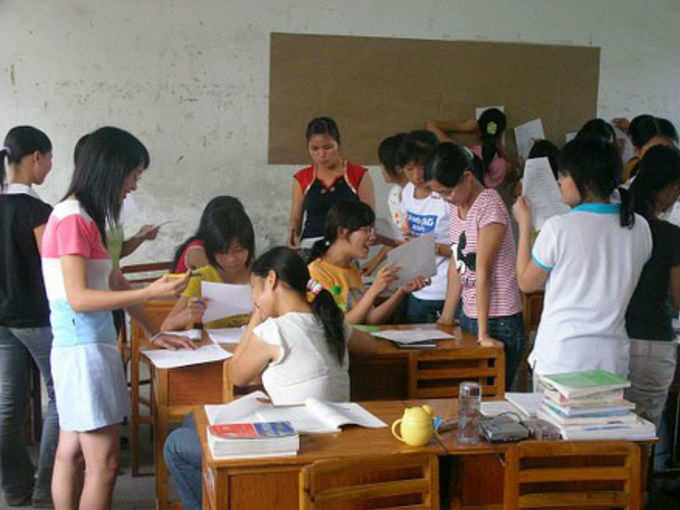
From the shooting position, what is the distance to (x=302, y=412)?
2.16 meters

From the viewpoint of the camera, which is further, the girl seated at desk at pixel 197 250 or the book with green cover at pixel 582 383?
the girl seated at desk at pixel 197 250

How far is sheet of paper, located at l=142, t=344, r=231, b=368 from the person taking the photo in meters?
2.74

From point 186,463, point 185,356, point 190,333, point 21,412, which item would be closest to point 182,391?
point 185,356

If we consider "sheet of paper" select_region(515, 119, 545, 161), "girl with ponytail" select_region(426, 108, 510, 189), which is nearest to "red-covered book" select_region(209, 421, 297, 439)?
"girl with ponytail" select_region(426, 108, 510, 189)

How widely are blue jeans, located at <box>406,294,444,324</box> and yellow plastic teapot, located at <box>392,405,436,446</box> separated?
1593 millimetres

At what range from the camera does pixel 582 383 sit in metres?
2.04

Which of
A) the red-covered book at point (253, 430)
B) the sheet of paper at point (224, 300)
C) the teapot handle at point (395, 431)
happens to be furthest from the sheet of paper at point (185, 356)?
the teapot handle at point (395, 431)

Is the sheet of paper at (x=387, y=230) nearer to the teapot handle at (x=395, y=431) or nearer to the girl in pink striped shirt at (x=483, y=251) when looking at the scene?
the girl in pink striped shirt at (x=483, y=251)

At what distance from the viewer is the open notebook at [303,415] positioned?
2055 millimetres

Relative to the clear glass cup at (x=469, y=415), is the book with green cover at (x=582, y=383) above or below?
above

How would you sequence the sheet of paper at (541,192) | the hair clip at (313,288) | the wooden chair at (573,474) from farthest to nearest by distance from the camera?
the sheet of paper at (541,192)
the hair clip at (313,288)
the wooden chair at (573,474)

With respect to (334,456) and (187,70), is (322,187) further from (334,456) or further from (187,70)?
(334,456)

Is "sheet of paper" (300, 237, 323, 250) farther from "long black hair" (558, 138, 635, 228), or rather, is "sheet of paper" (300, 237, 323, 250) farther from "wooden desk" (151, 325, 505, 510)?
"long black hair" (558, 138, 635, 228)

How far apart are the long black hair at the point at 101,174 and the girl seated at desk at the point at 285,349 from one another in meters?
0.49
